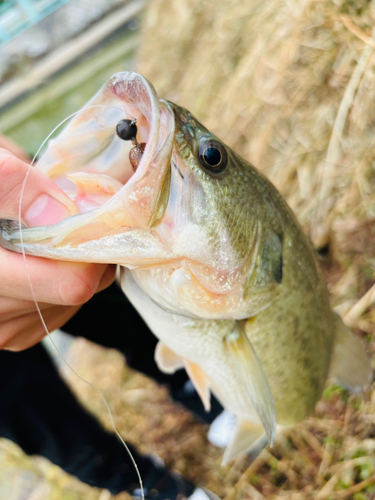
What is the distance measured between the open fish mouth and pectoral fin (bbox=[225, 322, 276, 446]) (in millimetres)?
609

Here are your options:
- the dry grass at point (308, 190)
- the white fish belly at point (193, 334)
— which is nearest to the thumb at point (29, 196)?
the white fish belly at point (193, 334)

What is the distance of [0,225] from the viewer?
906 mm

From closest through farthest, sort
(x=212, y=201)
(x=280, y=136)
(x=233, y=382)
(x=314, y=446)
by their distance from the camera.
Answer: (x=212, y=201) < (x=233, y=382) < (x=314, y=446) < (x=280, y=136)

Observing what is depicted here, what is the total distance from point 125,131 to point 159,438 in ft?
8.55

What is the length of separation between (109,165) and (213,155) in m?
0.33

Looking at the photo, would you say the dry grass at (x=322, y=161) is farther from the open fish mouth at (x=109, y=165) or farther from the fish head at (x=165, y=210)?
the open fish mouth at (x=109, y=165)

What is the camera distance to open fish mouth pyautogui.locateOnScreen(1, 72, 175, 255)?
79 cm

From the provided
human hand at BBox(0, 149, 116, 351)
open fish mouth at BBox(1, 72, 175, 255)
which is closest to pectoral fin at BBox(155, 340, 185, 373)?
human hand at BBox(0, 149, 116, 351)

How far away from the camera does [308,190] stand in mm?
2469

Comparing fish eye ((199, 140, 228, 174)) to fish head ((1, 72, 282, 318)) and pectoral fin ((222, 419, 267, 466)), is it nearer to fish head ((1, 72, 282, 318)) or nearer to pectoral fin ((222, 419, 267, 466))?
fish head ((1, 72, 282, 318))

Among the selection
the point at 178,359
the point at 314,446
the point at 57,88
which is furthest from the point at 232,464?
the point at 57,88

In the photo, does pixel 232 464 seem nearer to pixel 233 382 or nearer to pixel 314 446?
pixel 314 446

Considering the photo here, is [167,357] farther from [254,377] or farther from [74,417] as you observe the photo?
[74,417]

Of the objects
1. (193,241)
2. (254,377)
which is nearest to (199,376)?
(254,377)
